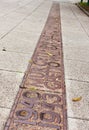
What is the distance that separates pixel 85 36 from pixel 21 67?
535 cm

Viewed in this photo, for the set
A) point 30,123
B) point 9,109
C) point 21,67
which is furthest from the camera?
point 21,67

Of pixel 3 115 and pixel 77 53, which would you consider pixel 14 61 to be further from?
pixel 3 115

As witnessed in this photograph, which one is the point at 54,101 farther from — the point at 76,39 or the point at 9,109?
the point at 76,39

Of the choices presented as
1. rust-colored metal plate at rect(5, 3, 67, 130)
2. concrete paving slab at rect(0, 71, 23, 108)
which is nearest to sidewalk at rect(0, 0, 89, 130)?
concrete paving slab at rect(0, 71, 23, 108)

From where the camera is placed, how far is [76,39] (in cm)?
988

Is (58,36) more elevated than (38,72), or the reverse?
(38,72)

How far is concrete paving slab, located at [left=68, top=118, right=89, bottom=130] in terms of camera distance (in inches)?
147

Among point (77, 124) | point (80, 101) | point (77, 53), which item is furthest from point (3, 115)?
point (77, 53)

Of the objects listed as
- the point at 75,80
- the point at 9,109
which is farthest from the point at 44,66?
the point at 9,109

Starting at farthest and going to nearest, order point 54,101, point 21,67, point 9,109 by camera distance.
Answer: point 21,67
point 54,101
point 9,109

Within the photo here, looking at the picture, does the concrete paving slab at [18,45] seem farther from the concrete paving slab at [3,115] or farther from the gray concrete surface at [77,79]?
the concrete paving slab at [3,115]

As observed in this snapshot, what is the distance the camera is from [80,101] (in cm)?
453

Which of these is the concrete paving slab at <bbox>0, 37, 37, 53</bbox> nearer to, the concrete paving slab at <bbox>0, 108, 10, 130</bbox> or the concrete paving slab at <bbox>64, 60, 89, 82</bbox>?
the concrete paving slab at <bbox>64, 60, 89, 82</bbox>

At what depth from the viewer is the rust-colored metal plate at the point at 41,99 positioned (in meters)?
3.70
